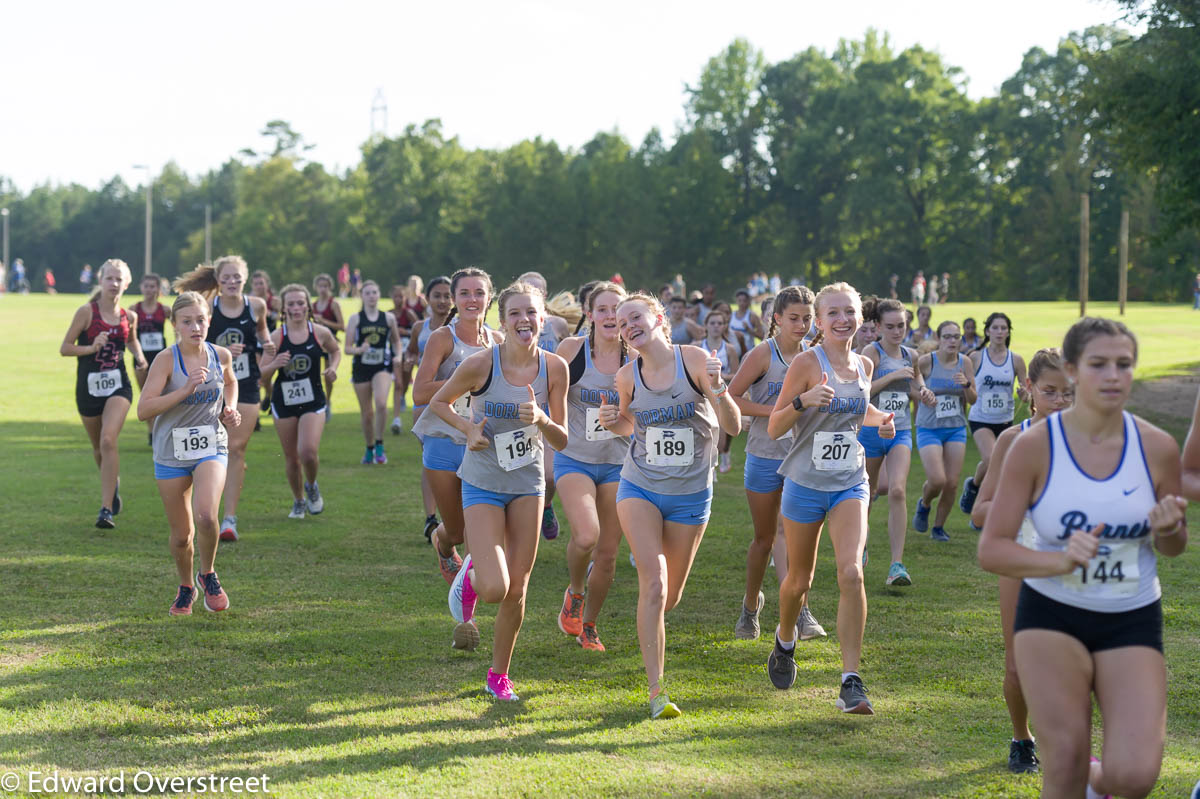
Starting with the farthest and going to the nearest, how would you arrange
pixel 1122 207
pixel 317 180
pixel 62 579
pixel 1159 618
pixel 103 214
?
pixel 103 214
pixel 317 180
pixel 1122 207
pixel 62 579
pixel 1159 618

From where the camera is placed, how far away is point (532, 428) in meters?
6.52

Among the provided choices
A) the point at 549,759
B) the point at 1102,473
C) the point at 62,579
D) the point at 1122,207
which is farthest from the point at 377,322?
the point at 1122,207

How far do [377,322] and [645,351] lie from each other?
9.19m

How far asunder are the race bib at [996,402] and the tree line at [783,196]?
55252 millimetres

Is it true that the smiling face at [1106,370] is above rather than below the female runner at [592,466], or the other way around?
above

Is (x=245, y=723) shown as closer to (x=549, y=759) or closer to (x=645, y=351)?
(x=549, y=759)

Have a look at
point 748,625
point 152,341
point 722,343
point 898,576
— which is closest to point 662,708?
point 748,625

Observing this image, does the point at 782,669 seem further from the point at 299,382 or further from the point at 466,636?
the point at 299,382

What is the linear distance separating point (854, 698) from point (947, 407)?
5122mm

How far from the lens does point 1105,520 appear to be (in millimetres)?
3910

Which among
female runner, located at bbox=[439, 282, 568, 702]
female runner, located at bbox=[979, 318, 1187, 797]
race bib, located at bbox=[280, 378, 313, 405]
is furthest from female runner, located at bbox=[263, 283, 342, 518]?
female runner, located at bbox=[979, 318, 1187, 797]

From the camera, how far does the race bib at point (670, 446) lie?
6293 millimetres

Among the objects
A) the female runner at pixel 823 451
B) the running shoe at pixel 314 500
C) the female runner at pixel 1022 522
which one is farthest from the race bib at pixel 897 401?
the running shoe at pixel 314 500

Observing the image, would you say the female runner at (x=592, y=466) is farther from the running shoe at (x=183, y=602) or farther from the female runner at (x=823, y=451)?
the running shoe at (x=183, y=602)
